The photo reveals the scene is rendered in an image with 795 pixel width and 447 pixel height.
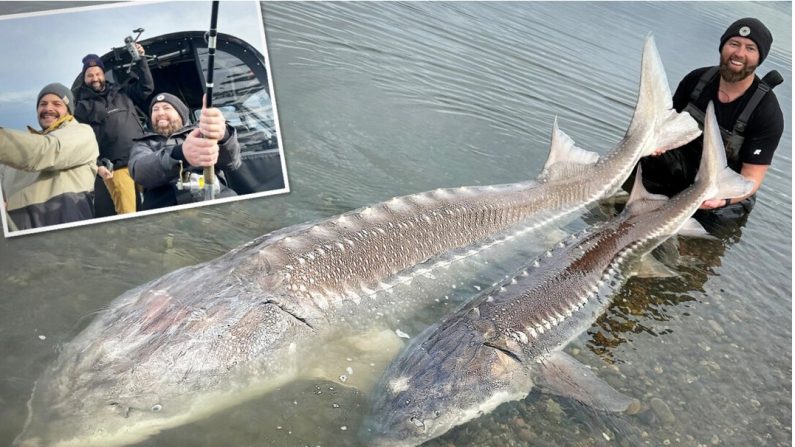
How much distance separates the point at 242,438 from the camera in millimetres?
2949

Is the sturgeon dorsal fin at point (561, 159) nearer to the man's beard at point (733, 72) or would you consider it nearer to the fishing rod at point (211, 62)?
the man's beard at point (733, 72)

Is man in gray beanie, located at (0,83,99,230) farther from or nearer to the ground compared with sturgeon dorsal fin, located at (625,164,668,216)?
farther from the ground

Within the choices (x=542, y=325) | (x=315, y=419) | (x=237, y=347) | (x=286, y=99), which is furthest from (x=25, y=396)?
(x=286, y=99)

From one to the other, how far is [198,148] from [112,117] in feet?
1.57

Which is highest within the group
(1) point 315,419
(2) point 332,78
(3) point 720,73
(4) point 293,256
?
(3) point 720,73

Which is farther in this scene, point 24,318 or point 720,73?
point 720,73

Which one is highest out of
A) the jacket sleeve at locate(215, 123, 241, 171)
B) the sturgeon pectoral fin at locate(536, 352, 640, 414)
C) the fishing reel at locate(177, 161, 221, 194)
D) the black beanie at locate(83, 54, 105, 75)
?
the black beanie at locate(83, 54, 105, 75)

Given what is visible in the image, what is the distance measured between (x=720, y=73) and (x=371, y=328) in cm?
442

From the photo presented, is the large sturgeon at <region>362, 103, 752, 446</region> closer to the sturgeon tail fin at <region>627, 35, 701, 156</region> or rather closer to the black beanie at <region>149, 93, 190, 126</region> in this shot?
the sturgeon tail fin at <region>627, 35, 701, 156</region>

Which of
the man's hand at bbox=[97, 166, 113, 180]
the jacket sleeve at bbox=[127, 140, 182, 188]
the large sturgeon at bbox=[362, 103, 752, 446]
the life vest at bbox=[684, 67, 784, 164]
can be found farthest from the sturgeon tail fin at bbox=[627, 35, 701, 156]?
the man's hand at bbox=[97, 166, 113, 180]

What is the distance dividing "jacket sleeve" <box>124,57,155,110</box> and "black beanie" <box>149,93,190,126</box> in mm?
72

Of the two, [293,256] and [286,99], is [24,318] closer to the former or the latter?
[293,256]

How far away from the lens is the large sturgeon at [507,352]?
10.0ft

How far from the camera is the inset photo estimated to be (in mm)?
3467
